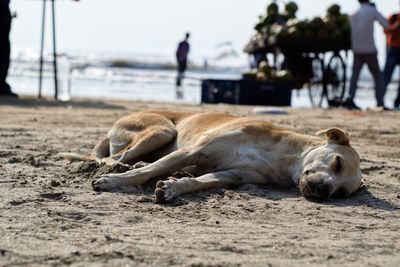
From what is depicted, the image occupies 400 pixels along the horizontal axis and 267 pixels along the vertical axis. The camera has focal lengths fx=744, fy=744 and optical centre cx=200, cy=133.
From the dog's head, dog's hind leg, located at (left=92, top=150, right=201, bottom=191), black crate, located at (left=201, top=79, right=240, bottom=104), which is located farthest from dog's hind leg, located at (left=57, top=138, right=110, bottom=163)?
black crate, located at (left=201, top=79, right=240, bottom=104)

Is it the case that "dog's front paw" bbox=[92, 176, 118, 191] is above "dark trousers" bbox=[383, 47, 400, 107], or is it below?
below

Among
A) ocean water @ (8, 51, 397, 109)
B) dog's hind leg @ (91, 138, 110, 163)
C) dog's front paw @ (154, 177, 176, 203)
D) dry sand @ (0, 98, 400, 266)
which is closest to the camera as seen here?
dry sand @ (0, 98, 400, 266)

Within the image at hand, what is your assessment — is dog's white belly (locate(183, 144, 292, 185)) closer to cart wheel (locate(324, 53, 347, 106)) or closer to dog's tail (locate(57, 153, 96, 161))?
dog's tail (locate(57, 153, 96, 161))

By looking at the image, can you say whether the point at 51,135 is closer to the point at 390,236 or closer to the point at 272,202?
the point at 272,202

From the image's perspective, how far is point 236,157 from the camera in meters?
5.75

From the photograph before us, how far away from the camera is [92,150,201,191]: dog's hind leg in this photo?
17.4 ft

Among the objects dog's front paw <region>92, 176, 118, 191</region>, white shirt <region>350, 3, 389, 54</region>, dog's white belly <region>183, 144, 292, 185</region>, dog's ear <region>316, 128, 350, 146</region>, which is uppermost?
white shirt <region>350, 3, 389, 54</region>

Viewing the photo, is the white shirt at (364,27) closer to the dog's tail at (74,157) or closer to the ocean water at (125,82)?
the ocean water at (125,82)

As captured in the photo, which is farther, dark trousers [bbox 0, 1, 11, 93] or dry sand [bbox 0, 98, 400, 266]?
dark trousers [bbox 0, 1, 11, 93]

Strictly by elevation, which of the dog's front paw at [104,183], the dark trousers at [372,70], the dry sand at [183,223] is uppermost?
the dark trousers at [372,70]

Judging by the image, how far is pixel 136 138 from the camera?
652cm

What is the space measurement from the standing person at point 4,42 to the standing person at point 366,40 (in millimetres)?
7110

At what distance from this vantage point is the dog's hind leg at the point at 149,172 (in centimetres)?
531

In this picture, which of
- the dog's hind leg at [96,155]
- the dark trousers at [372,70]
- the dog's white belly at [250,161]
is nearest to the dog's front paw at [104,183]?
the dog's white belly at [250,161]
